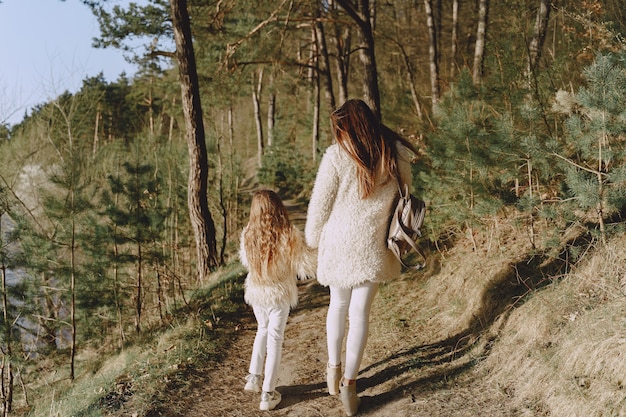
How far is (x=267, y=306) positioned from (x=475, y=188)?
2534mm

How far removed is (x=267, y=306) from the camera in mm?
4066

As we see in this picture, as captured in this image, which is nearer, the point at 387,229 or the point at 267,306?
the point at 387,229

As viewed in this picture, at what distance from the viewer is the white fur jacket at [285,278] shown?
3.95 metres

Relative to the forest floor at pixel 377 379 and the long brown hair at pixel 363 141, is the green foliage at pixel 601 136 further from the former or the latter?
the long brown hair at pixel 363 141

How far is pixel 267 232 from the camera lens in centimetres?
399

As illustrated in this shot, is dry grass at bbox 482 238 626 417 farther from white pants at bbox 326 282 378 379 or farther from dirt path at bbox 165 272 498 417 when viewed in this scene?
white pants at bbox 326 282 378 379

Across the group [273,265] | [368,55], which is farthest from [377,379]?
[368,55]

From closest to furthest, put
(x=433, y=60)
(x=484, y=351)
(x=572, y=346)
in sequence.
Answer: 1. (x=572, y=346)
2. (x=484, y=351)
3. (x=433, y=60)

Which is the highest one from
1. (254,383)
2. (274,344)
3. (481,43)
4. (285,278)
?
(481,43)

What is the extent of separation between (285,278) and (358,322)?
688mm

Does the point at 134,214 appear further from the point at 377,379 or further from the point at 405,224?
the point at 405,224

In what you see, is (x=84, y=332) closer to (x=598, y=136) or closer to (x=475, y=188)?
(x=475, y=188)

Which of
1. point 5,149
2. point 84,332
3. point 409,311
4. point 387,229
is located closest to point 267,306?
point 387,229

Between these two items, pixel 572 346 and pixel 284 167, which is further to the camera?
pixel 284 167
